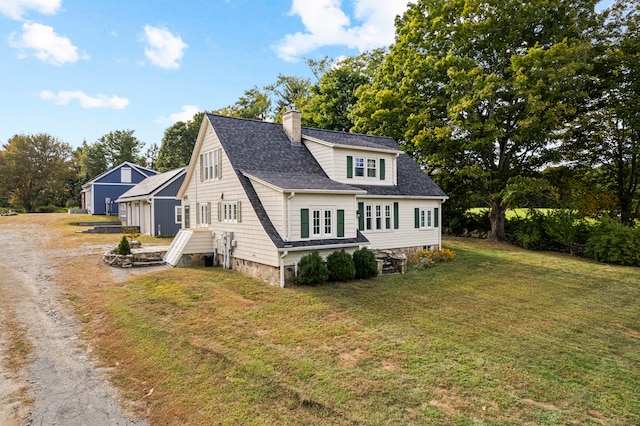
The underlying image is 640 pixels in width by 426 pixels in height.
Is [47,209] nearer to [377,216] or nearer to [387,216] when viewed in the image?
[377,216]

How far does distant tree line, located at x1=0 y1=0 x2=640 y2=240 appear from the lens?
23328 millimetres

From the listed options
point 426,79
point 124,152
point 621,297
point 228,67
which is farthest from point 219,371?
point 124,152

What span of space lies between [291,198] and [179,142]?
5025 cm

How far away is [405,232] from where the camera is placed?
67.4 ft

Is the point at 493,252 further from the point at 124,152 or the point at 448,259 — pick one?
the point at 124,152

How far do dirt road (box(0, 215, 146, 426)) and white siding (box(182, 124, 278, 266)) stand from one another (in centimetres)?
633

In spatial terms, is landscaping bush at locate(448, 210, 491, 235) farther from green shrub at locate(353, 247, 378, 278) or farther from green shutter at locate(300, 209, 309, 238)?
green shutter at locate(300, 209, 309, 238)

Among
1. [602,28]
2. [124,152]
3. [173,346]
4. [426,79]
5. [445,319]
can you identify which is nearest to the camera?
[173,346]

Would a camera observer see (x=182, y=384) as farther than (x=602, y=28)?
No

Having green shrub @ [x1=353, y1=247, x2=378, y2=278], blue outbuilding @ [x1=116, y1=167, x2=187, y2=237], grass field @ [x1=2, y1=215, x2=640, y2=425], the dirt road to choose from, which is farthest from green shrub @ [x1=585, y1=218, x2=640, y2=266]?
blue outbuilding @ [x1=116, y1=167, x2=187, y2=237]

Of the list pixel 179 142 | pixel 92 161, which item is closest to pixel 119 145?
pixel 92 161

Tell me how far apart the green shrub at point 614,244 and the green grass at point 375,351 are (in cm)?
708

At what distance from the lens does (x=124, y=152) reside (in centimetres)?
6950

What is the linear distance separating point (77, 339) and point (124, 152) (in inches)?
2686
